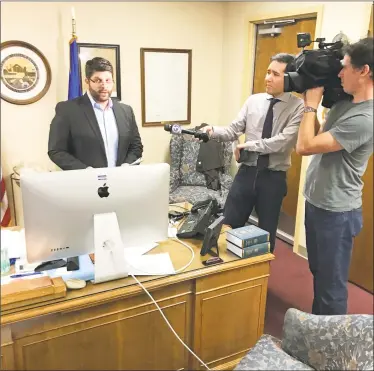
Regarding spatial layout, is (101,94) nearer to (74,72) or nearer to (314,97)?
(74,72)

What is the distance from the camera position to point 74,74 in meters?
1.73

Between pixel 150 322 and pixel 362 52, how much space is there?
1.26 m

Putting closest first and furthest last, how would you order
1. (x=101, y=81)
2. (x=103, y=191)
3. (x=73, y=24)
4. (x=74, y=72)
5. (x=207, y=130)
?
(x=103, y=191) → (x=73, y=24) → (x=74, y=72) → (x=101, y=81) → (x=207, y=130)

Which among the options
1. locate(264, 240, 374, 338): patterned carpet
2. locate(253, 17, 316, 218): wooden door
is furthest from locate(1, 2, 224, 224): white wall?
locate(264, 240, 374, 338): patterned carpet

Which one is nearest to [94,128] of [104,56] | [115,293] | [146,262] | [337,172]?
[104,56]

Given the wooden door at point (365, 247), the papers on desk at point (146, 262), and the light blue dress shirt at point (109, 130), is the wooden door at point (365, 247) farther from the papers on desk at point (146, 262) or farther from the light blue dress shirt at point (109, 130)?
the light blue dress shirt at point (109, 130)

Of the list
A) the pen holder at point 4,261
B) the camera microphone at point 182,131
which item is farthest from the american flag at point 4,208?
the camera microphone at point 182,131

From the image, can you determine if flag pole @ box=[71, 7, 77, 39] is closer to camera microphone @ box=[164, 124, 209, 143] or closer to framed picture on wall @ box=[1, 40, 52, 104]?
framed picture on wall @ box=[1, 40, 52, 104]

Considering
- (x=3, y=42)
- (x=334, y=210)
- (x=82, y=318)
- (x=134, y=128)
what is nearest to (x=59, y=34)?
(x=3, y=42)

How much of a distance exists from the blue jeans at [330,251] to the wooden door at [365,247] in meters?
0.04

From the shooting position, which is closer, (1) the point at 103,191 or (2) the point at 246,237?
(1) the point at 103,191

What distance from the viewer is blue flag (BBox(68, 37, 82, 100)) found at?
1.68 meters

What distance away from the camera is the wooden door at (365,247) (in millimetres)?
1545

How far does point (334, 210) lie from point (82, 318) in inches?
41.5
